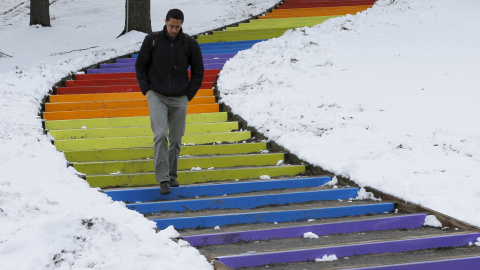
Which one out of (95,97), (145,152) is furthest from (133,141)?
(95,97)

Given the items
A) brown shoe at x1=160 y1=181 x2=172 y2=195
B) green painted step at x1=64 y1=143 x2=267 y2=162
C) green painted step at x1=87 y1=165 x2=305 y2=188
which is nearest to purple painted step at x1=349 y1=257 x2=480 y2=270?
brown shoe at x1=160 y1=181 x2=172 y2=195

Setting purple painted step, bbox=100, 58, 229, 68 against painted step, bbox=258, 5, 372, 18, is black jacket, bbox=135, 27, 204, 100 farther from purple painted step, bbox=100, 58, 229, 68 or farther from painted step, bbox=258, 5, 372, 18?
painted step, bbox=258, 5, 372, 18

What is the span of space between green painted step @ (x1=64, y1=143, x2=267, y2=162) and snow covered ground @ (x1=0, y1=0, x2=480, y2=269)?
0.34m

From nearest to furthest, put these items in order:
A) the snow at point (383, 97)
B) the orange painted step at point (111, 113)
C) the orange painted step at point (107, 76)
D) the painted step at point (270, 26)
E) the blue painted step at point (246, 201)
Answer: the blue painted step at point (246, 201) → the snow at point (383, 97) → the orange painted step at point (111, 113) → the orange painted step at point (107, 76) → the painted step at point (270, 26)

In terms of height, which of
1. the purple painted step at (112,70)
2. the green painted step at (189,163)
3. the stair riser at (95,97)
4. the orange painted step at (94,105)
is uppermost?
the purple painted step at (112,70)

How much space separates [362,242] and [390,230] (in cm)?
66

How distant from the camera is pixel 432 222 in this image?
18.0ft

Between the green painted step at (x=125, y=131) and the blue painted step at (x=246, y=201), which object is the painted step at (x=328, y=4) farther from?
the blue painted step at (x=246, y=201)

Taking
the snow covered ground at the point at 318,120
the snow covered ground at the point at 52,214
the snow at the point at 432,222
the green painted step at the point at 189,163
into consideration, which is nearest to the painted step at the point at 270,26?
the snow covered ground at the point at 318,120

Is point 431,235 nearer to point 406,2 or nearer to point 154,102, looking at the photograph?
point 154,102

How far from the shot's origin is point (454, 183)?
6.20 metres

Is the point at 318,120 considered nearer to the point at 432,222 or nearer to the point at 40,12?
the point at 432,222

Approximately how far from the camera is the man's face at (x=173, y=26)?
235 inches

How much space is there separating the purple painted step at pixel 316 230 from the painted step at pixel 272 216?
0.39 m
